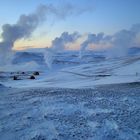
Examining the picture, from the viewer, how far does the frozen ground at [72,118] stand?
41.4 ft

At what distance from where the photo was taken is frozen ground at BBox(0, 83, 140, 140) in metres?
12.6

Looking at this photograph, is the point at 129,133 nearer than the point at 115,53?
Yes

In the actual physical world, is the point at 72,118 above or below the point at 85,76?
below

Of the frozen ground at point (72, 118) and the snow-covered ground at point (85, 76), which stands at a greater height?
the snow-covered ground at point (85, 76)

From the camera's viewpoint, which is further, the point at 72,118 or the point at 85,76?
the point at 85,76

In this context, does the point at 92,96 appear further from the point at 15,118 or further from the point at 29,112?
the point at 15,118

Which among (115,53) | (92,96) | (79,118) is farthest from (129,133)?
(115,53)

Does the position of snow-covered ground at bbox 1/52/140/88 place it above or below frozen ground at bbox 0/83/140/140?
above

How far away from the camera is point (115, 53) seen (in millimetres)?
155000

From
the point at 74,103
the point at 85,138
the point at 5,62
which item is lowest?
the point at 85,138

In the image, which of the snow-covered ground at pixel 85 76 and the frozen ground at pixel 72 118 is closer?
the frozen ground at pixel 72 118

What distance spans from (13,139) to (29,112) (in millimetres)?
4382

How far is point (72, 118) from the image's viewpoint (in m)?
15.0

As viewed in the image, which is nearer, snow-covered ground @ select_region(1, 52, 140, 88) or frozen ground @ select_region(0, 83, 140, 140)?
frozen ground @ select_region(0, 83, 140, 140)
